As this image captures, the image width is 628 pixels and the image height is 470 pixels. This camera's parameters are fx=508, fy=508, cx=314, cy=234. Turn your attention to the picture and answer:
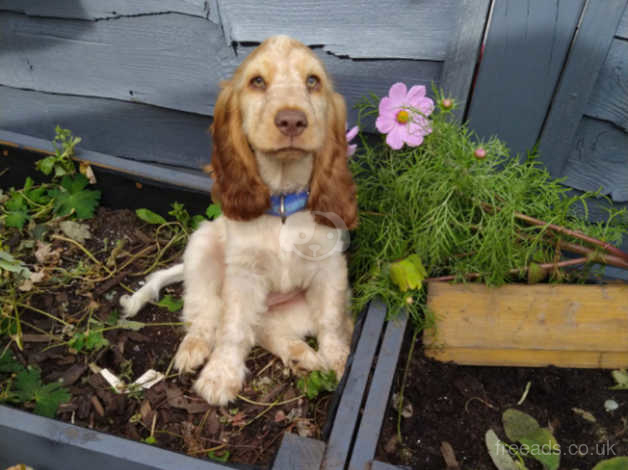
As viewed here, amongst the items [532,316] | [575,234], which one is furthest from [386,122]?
[532,316]

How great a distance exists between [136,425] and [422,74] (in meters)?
2.00

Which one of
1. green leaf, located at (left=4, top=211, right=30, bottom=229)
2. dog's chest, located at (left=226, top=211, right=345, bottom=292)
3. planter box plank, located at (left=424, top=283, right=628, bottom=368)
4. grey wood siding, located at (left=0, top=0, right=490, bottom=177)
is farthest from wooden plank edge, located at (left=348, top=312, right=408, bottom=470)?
green leaf, located at (left=4, top=211, right=30, bottom=229)

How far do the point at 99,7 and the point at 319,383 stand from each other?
225 centimetres

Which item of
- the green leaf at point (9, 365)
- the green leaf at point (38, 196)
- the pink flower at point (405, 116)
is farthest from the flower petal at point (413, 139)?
the green leaf at point (38, 196)

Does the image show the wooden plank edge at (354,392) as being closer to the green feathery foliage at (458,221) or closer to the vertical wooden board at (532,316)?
the green feathery foliage at (458,221)

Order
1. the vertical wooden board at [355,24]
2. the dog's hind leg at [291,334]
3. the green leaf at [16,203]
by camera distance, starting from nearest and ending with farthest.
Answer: the dog's hind leg at [291,334] → the vertical wooden board at [355,24] → the green leaf at [16,203]

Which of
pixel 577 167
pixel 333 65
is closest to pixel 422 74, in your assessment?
pixel 333 65

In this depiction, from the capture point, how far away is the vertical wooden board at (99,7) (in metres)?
2.56

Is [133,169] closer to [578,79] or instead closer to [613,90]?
[578,79]

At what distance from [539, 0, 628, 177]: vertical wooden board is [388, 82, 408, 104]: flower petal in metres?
0.79

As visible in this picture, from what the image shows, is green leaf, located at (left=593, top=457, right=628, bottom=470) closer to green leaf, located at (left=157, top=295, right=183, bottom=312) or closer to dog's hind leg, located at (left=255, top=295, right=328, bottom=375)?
dog's hind leg, located at (left=255, top=295, right=328, bottom=375)

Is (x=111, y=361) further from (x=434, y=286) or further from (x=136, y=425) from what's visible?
(x=434, y=286)

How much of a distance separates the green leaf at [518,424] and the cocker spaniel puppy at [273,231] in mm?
653

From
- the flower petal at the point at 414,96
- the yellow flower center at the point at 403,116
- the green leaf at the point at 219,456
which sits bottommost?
the green leaf at the point at 219,456
